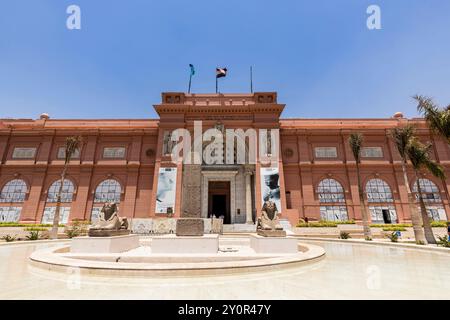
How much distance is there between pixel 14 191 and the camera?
26.5 m

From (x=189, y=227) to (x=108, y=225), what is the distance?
3327 millimetres

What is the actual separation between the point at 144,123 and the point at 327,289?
2973 centimetres

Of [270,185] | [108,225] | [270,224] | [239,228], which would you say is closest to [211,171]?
[270,185]

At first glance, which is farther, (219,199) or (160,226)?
(219,199)

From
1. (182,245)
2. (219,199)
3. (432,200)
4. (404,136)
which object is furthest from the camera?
(219,199)

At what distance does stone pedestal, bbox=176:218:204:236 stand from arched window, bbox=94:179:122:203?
20257 millimetres

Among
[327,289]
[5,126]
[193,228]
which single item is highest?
[5,126]

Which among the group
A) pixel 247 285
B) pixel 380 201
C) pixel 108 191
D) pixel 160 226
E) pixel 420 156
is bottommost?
pixel 247 285

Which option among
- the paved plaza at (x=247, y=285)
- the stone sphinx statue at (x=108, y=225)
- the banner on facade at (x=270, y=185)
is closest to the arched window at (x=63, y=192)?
the stone sphinx statue at (x=108, y=225)

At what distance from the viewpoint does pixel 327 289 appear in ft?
14.5

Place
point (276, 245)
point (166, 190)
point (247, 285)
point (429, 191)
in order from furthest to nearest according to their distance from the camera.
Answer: point (429, 191) < point (166, 190) < point (276, 245) < point (247, 285)

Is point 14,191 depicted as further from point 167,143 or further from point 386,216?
point 386,216
